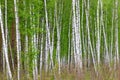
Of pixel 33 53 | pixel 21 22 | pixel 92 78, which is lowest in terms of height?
pixel 92 78

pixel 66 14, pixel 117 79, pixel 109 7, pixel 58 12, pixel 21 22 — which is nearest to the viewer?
pixel 117 79

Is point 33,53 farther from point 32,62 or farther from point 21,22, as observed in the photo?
point 21,22

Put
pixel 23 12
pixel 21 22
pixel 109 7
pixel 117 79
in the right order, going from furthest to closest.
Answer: pixel 109 7 → pixel 21 22 → pixel 23 12 → pixel 117 79

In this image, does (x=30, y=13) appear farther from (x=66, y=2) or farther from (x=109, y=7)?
(x=109, y=7)

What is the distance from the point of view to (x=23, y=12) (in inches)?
511

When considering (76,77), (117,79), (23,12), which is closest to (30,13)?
(23,12)

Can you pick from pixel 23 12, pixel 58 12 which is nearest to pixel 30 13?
pixel 23 12

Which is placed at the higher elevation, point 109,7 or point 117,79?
point 109,7

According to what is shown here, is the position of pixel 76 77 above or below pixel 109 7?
below

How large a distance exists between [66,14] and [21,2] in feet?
26.8

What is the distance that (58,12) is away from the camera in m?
21.0

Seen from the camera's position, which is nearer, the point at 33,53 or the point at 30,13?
the point at 33,53

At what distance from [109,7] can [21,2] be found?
1358cm

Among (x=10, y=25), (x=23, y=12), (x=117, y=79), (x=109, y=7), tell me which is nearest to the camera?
(x=117, y=79)
